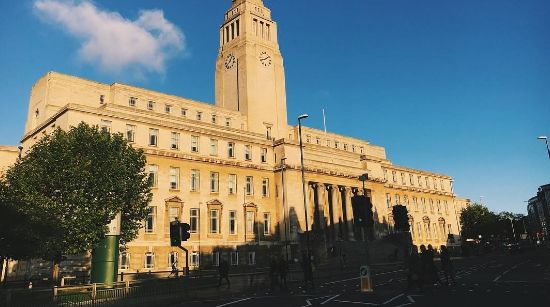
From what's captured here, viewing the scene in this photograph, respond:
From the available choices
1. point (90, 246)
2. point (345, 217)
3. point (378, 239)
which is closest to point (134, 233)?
point (90, 246)

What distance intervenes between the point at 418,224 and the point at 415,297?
68.5 metres

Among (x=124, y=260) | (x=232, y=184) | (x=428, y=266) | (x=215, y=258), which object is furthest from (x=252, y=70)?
(x=428, y=266)

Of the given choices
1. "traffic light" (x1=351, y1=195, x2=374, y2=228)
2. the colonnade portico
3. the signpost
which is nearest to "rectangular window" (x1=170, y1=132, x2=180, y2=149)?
the colonnade portico

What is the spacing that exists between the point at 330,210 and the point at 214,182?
786 inches

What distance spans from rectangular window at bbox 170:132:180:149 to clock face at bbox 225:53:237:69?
22.8 meters

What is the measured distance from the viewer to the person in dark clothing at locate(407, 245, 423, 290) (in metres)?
20.5

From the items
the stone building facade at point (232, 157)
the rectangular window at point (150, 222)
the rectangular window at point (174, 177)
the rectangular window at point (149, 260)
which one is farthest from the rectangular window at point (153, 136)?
the rectangular window at point (149, 260)

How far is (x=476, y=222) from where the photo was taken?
105312 millimetres

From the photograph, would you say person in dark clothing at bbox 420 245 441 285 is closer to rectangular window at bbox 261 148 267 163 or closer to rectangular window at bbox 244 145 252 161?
rectangular window at bbox 244 145 252 161

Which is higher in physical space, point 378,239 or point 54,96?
point 54,96

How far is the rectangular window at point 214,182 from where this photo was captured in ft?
170

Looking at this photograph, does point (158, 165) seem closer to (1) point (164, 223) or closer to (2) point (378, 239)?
(1) point (164, 223)

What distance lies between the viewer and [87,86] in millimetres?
55469

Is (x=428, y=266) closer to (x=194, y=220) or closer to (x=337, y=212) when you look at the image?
(x=194, y=220)
